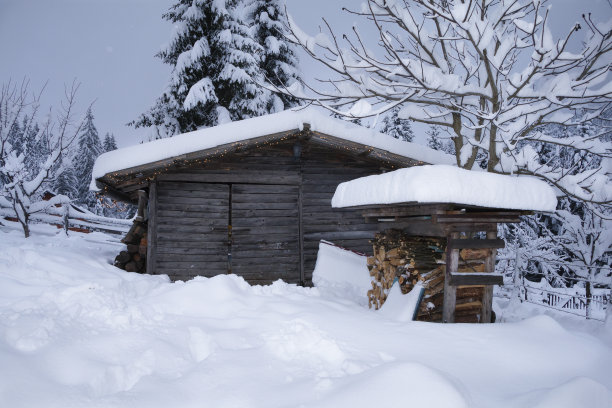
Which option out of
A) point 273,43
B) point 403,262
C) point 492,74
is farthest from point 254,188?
point 273,43

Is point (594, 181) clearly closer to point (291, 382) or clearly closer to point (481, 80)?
point (481, 80)

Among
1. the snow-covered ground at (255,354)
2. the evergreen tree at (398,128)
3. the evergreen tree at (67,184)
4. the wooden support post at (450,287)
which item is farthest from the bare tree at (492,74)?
the evergreen tree at (67,184)

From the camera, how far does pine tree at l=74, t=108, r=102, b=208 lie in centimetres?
3212

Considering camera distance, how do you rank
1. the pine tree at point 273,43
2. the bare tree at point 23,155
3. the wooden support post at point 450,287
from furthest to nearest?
the pine tree at point 273,43, the bare tree at point 23,155, the wooden support post at point 450,287

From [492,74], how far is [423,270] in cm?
311

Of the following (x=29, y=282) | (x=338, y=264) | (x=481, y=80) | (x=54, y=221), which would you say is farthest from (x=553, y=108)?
(x=54, y=221)

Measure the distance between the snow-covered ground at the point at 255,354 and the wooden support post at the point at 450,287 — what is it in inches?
17.2

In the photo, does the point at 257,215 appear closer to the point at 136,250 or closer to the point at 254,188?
the point at 254,188

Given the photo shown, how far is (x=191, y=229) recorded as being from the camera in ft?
27.3

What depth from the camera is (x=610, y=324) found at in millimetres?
5270

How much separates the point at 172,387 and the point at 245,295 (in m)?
2.42

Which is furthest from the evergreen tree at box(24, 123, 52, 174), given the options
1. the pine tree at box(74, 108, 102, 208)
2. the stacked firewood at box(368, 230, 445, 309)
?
the stacked firewood at box(368, 230, 445, 309)

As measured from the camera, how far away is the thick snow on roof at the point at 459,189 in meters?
3.90

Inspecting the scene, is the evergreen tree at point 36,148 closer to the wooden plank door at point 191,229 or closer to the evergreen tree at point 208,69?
the evergreen tree at point 208,69
